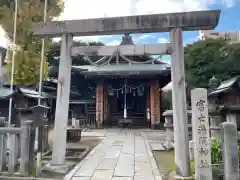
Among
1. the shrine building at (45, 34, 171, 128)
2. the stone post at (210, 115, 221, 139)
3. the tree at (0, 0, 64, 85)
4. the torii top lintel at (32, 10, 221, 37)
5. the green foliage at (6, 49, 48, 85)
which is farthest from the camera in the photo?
the shrine building at (45, 34, 171, 128)

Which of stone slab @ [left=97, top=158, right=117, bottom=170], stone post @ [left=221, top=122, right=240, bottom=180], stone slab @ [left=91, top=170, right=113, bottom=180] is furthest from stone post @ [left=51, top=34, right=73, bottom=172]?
stone post @ [left=221, top=122, right=240, bottom=180]

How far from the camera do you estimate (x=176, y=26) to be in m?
5.94

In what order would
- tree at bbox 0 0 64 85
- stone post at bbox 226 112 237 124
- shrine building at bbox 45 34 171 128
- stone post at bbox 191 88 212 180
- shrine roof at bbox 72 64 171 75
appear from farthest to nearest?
shrine building at bbox 45 34 171 128 → shrine roof at bbox 72 64 171 75 → tree at bbox 0 0 64 85 → stone post at bbox 226 112 237 124 → stone post at bbox 191 88 212 180

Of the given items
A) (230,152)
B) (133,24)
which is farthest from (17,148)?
(230,152)

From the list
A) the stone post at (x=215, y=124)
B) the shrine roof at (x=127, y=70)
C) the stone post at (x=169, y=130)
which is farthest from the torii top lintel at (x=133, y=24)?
the shrine roof at (x=127, y=70)

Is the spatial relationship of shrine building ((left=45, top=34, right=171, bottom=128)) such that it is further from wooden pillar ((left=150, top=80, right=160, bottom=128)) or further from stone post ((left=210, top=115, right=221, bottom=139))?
stone post ((left=210, top=115, right=221, bottom=139))

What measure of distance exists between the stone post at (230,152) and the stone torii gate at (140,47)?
113cm

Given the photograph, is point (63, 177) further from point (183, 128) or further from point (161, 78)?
point (161, 78)

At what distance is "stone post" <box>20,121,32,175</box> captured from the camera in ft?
17.9

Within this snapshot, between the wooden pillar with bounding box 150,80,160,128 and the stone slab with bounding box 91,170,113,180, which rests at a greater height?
the wooden pillar with bounding box 150,80,160,128

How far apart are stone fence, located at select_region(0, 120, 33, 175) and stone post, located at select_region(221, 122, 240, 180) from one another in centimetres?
473

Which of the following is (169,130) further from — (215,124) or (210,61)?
(210,61)

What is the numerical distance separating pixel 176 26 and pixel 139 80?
13998 mm

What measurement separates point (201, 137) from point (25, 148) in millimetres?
4367
